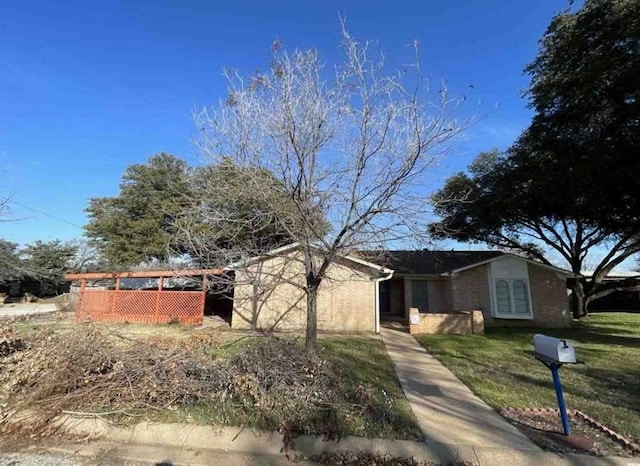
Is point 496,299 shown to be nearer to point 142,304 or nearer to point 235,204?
point 235,204

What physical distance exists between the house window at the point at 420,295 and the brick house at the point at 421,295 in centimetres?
5

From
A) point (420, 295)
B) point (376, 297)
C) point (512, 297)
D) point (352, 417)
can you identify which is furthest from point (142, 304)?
point (512, 297)

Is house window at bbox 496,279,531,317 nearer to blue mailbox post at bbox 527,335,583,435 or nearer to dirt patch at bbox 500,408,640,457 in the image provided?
dirt patch at bbox 500,408,640,457

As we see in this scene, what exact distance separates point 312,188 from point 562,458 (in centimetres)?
501

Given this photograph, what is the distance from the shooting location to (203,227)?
30.9 feet

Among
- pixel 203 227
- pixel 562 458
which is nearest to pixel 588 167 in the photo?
pixel 562 458

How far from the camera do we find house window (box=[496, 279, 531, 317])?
16.8 m

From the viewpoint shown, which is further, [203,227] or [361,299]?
[361,299]

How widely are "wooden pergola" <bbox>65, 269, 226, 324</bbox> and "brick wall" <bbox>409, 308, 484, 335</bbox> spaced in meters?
8.65

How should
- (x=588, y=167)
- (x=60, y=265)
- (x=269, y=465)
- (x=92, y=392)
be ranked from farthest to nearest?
(x=60, y=265)
(x=588, y=167)
(x=92, y=392)
(x=269, y=465)

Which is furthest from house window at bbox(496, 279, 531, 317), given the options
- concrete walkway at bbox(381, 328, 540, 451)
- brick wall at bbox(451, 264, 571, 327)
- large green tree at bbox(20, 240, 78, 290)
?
large green tree at bbox(20, 240, 78, 290)

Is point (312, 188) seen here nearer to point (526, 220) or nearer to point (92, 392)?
point (92, 392)

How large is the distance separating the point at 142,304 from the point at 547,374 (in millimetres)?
15423

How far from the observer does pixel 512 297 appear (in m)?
16.9
